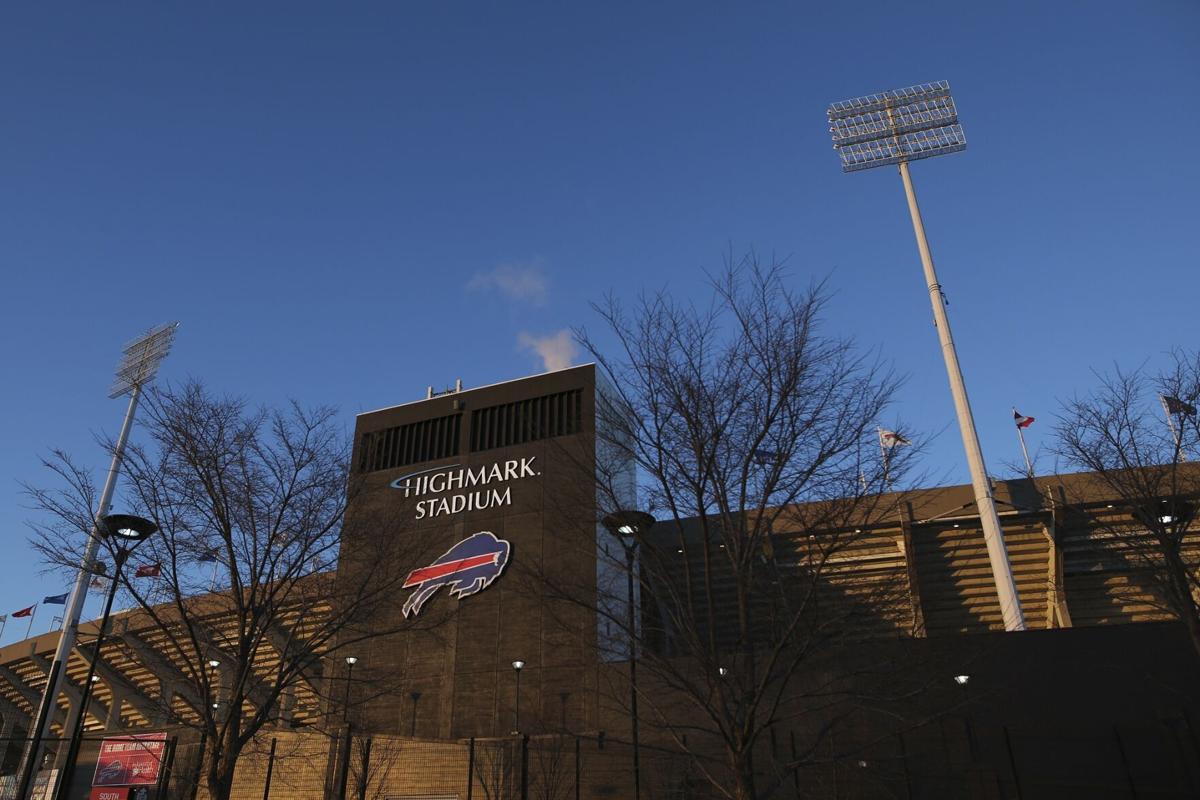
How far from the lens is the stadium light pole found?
1619cm

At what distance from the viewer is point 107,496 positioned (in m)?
35.8

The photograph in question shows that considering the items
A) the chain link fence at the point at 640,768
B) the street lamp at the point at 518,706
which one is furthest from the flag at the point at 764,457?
the street lamp at the point at 518,706

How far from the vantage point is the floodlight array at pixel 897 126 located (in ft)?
123

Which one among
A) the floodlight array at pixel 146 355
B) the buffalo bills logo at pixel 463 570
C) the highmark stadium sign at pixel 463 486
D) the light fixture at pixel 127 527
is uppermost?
the floodlight array at pixel 146 355

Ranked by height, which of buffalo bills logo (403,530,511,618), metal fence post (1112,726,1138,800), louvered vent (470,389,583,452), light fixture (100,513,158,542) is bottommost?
metal fence post (1112,726,1138,800)

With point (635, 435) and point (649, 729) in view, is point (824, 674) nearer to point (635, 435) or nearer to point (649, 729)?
point (649, 729)

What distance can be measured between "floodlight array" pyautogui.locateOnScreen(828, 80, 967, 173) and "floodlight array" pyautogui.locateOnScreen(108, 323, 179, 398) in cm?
4044

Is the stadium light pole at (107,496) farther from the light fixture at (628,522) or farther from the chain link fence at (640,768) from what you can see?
the light fixture at (628,522)

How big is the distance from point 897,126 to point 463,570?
94.4ft

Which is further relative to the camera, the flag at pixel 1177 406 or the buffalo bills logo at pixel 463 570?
the buffalo bills logo at pixel 463 570

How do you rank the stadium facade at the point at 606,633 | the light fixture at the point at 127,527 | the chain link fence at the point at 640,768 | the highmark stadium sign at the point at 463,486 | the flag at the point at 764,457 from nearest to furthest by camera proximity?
the flag at the point at 764,457 → the light fixture at the point at 127,527 → the chain link fence at the point at 640,768 → the stadium facade at the point at 606,633 → the highmark stadium sign at the point at 463,486

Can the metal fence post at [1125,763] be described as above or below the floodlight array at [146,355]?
below

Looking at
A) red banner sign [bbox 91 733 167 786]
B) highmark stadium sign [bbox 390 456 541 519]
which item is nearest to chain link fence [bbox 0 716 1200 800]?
red banner sign [bbox 91 733 167 786]

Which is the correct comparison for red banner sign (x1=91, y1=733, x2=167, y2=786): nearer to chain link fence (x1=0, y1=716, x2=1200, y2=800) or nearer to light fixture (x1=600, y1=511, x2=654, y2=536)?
chain link fence (x1=0, y1=716, x2=1200, y2=800)
